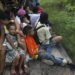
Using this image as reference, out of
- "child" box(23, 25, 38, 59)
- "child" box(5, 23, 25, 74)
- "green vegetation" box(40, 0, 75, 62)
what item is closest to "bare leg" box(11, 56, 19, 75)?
"child" box(5, 23, 25, 74)

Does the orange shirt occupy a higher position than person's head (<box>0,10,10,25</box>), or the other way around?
person's head (<box>0,10,10,25</box>)

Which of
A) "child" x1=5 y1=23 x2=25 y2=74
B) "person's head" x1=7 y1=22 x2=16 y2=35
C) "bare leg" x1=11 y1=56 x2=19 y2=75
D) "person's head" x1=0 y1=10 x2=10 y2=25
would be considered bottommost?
"bare leg" x1=11 y1=56 x2=19 y2=75

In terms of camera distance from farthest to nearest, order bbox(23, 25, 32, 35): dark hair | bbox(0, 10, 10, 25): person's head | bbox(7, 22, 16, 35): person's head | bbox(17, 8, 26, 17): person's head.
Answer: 1. bbox(17, 8, 26, 17): person's head
2. bbox(23, 25, 32, 35): dark hair
3. bbox(7, 22, 16, 35): person's head
4. bbox(0, 10, 10, 25): person's head

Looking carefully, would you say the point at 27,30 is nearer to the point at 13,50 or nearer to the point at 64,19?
the point at 13,50

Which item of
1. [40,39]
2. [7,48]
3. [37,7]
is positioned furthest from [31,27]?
[37,7]

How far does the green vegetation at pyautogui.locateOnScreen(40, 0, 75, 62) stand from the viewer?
1036cm

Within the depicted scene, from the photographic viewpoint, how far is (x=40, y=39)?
9.86m

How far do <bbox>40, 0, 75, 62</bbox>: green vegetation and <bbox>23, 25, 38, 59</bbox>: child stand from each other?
1.06m

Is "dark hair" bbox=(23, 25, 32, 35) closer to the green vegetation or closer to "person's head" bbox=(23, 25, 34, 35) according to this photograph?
"person's head" bbox=(23, 25, 34, 35)

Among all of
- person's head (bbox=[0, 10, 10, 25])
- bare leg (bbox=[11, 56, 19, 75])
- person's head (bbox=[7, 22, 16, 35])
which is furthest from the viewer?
person's head (bbox=[7, 22, 16, 35])

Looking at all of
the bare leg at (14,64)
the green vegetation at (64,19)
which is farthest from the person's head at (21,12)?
the bare leg at (14,64)

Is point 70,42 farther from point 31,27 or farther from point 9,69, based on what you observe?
point 9,69

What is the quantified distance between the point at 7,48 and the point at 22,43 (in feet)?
1.57

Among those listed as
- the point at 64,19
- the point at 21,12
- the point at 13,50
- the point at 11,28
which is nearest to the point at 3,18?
the point at 11,28
